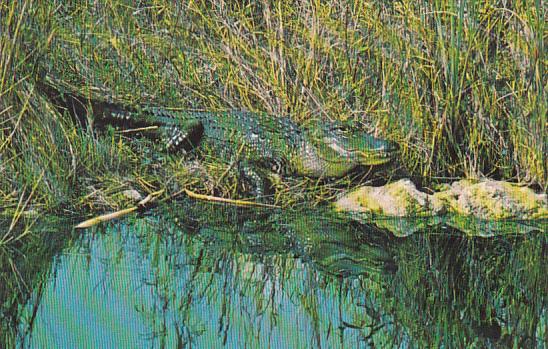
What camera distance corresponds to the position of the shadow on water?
312 centimetres

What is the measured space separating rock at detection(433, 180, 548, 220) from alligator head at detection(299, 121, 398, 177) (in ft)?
1.05

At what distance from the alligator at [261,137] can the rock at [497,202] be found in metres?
0.37

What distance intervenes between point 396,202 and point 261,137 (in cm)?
83

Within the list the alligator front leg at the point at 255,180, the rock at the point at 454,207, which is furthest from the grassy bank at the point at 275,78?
the rock at the point at 454,207

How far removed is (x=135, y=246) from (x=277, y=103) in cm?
140

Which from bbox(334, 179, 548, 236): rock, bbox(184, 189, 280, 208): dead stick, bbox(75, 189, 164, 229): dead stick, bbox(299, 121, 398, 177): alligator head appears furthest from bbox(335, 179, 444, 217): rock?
bbox(75, 189, 164, 229): dead stick

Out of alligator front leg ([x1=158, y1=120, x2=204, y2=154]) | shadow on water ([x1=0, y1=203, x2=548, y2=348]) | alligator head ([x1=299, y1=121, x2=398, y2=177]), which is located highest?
alligator front leg ([x1=158, y1=120, x2=204, y2=154])

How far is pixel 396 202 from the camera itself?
14.3 feet

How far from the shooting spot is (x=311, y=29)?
15.8 ft

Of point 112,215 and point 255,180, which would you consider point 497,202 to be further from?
point 112,215

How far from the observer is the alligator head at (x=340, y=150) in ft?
14.8

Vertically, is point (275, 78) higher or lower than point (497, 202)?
higher

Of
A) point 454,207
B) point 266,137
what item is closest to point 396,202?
point 454,207

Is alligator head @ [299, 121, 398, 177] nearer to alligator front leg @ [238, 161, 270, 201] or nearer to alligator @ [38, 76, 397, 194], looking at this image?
alligator @ [38, 76, 397, 194]
